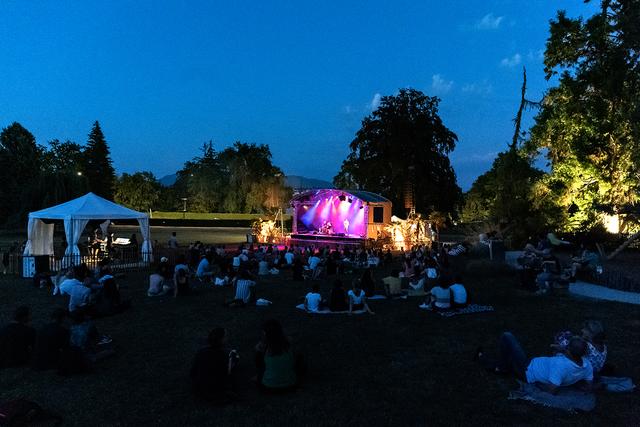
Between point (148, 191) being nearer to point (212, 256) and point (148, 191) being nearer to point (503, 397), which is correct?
point (212, 256)

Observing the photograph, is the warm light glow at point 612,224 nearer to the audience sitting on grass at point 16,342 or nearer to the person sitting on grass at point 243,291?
the person sitting on grass at point 243,291

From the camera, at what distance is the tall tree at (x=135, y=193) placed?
7025 cm

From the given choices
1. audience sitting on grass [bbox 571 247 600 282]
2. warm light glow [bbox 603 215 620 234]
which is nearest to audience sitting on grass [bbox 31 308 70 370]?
audience sitting on grass [bbox 571 247 600 282]

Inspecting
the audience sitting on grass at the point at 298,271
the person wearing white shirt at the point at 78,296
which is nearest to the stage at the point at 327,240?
the audience sitting on grass at the point at 298,271

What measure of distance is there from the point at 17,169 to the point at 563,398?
4865cm

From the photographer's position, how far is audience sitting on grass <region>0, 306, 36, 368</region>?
6.57 m

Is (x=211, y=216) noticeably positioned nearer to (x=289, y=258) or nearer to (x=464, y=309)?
(x=289, y=258)

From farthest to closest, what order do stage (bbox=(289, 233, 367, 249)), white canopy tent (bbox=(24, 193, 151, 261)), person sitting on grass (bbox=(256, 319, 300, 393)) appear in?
stage (bbox=(289, 233, 367, 249))
white canopy tent (bbox=(24, 193, 151, 261))
person sitting on grass (bbox=(256, 319, 300, 393))

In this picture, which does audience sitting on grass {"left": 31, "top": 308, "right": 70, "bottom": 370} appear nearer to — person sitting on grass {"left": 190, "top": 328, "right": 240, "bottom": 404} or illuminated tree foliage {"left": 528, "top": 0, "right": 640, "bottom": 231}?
person sitting on grass {"left": 190, "top": 328, "right": 240, "bottom": 404}

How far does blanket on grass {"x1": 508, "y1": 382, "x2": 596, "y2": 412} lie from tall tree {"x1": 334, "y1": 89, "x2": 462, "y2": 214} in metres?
31.1

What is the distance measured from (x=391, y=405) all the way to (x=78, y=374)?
14.7ft

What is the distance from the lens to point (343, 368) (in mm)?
6793

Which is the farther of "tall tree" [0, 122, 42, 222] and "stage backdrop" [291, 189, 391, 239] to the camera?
"tall tree" [0, 122, 42, 222]

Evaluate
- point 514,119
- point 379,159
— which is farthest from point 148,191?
point 514,119
